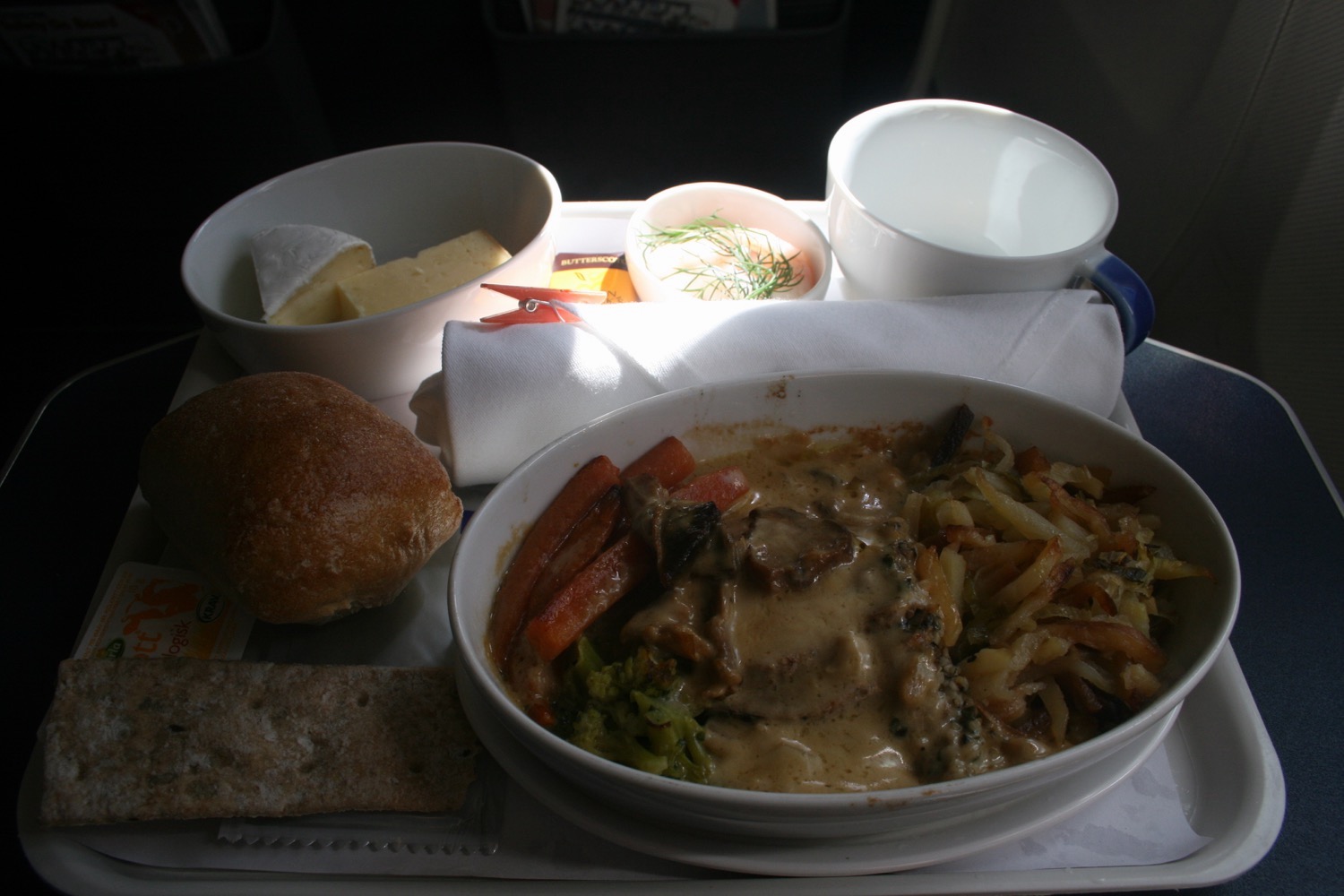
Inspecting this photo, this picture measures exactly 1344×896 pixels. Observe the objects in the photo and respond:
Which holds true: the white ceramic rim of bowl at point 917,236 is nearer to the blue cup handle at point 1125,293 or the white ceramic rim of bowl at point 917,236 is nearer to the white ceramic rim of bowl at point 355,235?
the blue cup handle at point 1125,293

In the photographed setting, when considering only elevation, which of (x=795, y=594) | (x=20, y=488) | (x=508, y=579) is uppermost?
(x=795, y=594)

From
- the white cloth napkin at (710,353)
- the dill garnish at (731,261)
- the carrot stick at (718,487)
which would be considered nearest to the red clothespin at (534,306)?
the white cloth napkin at (710,353)

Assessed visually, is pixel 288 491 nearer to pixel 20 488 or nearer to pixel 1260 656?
pixel 20 488

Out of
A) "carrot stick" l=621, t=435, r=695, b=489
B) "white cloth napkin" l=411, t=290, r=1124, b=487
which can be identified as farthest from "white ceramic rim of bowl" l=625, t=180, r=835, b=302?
"carrot stick" l=621, t=435, r=695, b=489

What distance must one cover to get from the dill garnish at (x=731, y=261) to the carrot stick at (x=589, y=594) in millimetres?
757

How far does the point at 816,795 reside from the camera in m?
1.06

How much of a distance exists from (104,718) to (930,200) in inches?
74.6

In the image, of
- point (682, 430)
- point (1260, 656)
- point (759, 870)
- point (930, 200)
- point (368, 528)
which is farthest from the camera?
point (930, 200)

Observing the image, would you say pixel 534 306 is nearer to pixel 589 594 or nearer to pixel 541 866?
pixel 589 594

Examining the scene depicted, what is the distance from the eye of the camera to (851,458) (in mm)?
1631

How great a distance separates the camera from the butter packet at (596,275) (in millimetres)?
2060

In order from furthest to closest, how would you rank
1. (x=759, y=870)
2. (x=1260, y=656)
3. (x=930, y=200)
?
(x=930, y=200) → (x=1260, y=656) → (x=759, y=870)

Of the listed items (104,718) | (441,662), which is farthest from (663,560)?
(104,718)

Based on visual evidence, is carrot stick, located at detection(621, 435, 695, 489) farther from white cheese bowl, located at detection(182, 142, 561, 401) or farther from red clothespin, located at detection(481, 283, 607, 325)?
white cheese bowl, located at detection(182, 142, 561, 401)
